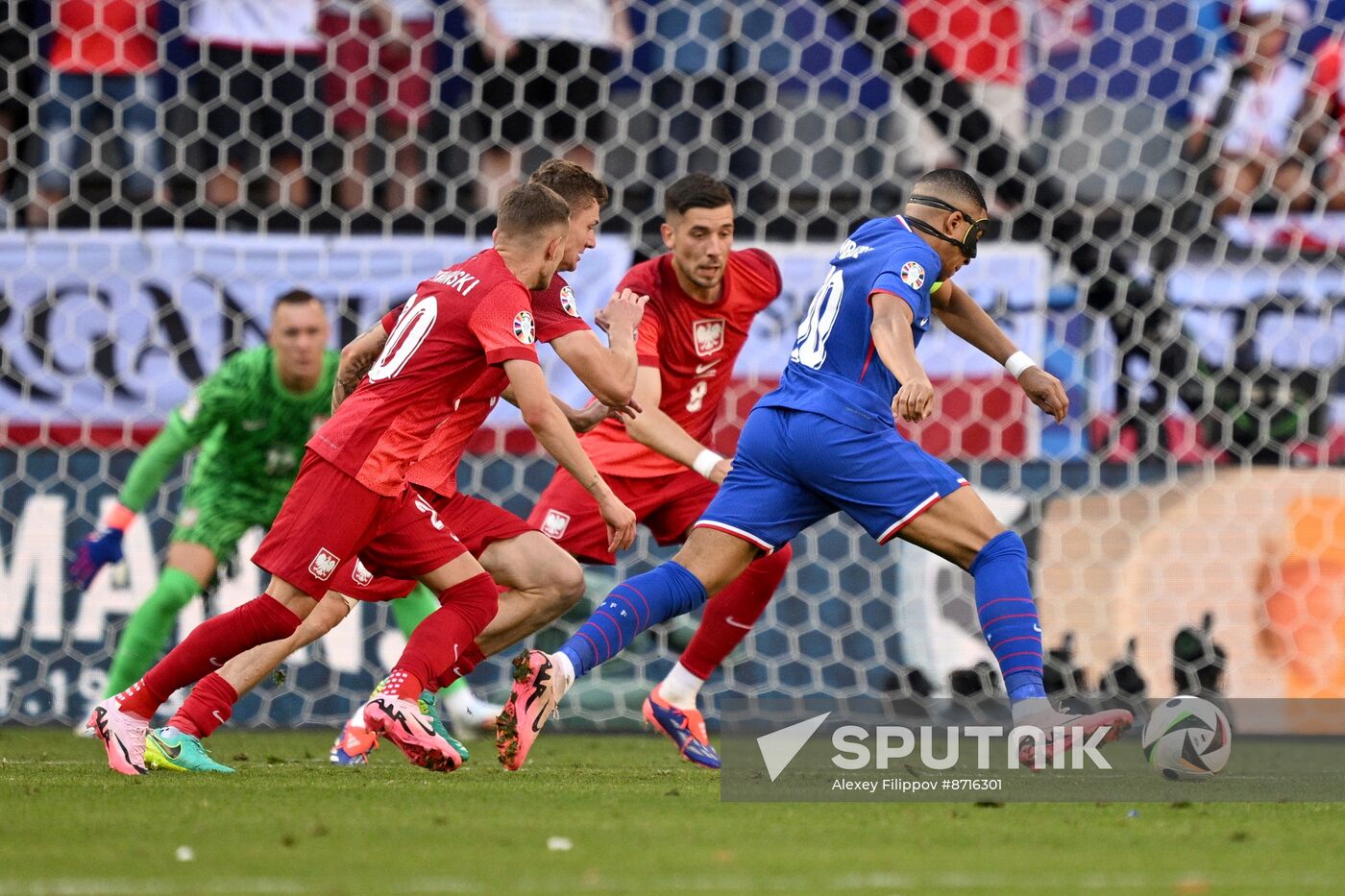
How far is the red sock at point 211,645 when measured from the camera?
4.75m

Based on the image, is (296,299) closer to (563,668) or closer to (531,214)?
(531,214)

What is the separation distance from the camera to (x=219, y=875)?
302 centimetres

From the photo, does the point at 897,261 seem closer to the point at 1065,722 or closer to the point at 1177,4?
the point at 1065,722

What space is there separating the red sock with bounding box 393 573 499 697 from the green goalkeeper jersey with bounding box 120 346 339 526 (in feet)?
6.20

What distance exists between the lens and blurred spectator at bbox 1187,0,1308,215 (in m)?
8.86

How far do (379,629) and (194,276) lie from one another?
1.80 metres

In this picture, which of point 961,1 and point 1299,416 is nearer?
point 1299,416

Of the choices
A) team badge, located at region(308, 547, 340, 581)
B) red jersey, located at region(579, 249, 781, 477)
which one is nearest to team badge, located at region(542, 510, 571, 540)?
red jersey, located at region(579, 249, 781, 477)

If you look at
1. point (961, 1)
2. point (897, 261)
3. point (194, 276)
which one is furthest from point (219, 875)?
point (961, 1)

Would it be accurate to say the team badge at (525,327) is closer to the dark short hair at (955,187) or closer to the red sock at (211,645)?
the red sock at (211,645)

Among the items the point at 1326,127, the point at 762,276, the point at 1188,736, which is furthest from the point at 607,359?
the point at 1326,127

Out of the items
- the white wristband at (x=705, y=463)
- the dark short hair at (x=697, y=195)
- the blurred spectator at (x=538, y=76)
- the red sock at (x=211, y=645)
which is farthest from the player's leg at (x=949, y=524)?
the blurred spectator at (x=538, y=76)

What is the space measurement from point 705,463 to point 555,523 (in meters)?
0.66

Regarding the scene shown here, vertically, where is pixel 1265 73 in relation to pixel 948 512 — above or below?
above
